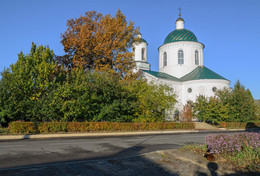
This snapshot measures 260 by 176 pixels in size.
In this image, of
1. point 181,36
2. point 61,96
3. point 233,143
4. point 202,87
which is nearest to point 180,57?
point 181,36

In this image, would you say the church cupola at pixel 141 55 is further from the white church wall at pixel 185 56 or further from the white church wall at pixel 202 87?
the white church wall at pixel 202 87

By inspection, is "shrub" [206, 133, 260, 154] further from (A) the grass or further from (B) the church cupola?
(B) the church cupola

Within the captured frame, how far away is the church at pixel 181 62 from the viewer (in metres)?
40.0

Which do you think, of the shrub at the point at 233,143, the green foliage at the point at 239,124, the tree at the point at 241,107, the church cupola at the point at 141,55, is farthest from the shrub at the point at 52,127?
the church cupola at the point at 141,55

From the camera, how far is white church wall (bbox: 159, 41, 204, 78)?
43625 mm

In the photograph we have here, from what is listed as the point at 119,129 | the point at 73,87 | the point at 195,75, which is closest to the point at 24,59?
the point at 73,87

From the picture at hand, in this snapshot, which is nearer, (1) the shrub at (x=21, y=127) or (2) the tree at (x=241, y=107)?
(1) the shrub at (x=21, y=127)

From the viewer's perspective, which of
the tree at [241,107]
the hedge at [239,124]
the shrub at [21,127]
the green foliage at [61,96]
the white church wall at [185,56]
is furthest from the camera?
the white church wall at [185,56]

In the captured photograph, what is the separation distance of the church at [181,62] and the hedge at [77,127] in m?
16.8

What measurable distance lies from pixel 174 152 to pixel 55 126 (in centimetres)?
1109

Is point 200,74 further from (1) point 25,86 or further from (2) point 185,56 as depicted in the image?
(1) point 25,86

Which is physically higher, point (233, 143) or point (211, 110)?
point (211, 110)

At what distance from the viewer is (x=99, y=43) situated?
2422cm

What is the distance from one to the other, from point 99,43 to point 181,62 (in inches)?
947
